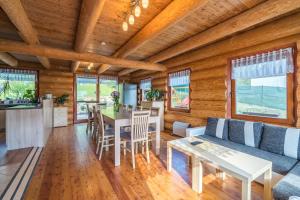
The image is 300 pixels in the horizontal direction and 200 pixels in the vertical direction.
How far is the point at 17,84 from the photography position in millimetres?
5648

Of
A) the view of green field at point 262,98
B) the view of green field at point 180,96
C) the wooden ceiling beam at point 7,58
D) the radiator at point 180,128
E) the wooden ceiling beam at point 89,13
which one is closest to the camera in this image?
the wooden ceiling beam at point 89,13

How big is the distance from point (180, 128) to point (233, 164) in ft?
9.14

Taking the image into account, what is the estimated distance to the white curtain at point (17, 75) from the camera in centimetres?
540

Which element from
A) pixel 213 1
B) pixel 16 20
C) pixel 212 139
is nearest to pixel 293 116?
pixel 212 139

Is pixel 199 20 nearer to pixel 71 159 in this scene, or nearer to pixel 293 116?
pixel 293 116

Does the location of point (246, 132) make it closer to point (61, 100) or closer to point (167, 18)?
point (167, 18)

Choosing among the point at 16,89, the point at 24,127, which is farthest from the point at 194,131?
the point at 16,89

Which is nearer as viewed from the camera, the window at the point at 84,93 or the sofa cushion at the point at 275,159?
the sofa cushion at the point at 275,159

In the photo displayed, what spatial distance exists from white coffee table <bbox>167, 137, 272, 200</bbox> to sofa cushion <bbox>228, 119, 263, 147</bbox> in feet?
2.45

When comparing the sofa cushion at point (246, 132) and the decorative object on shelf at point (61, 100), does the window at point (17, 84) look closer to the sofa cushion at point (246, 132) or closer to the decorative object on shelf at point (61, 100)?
the decorative object on shelf at point (61, 100)

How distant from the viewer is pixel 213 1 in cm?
209

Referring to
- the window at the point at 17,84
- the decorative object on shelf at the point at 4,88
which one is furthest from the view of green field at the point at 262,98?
the decorative object on shelf at the point at 4,88

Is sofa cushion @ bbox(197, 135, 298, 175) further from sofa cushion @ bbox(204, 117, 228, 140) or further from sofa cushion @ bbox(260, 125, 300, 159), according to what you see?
sofa cushion @ bbox(204, 117, 228, 140)

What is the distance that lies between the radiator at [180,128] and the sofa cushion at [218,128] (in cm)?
113
